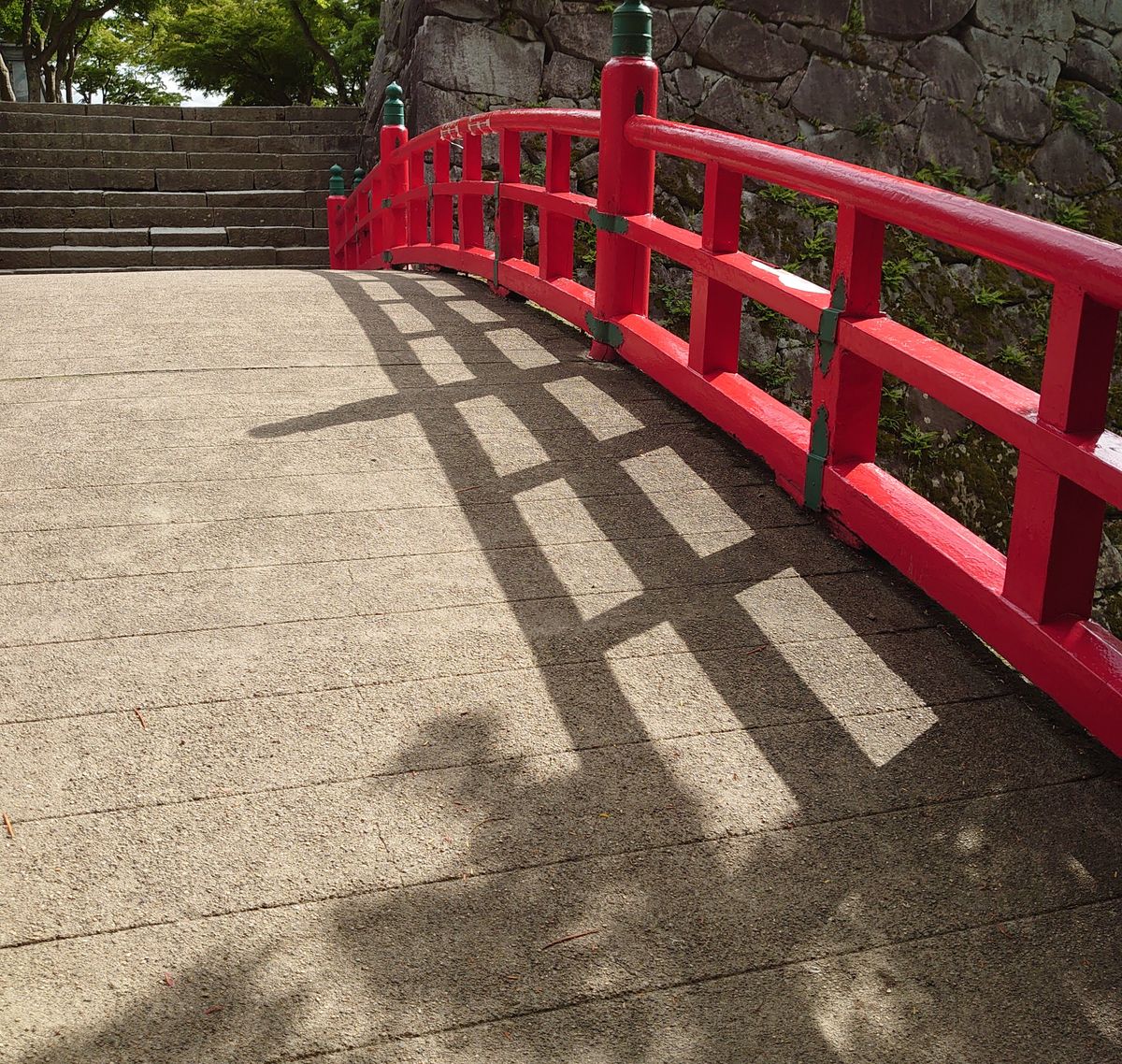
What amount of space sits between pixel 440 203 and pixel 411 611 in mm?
5440

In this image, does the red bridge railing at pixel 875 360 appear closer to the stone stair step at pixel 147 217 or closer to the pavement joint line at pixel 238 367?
the pavement joint line at pixel 238 367

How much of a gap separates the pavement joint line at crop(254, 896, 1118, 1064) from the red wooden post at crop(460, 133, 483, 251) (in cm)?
532

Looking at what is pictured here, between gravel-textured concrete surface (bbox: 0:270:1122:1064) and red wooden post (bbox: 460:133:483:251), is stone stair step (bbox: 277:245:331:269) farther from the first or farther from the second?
gravel-textured concrete surface (bbox: 0:270:1122:1064)

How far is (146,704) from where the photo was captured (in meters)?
2.21

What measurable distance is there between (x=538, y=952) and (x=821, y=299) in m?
1.95

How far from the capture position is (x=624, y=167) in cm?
429

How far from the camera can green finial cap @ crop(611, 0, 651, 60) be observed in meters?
4.27

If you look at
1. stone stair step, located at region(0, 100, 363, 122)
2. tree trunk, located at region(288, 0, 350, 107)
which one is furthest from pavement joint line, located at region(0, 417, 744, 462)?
tree trunk, located at region(288, 0, 350, 107)

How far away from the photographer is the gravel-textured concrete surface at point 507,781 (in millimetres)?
1611

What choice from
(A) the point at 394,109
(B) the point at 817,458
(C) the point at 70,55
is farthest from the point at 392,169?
(C) the point at 70,55

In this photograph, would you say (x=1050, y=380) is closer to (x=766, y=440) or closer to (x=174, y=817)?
(x=766, y=440)

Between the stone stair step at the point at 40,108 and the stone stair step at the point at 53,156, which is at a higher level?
the stone stair step at the point at 40,108

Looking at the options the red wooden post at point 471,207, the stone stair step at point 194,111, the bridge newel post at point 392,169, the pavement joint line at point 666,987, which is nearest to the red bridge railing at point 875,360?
Result: the pavement joint line at point 666,987

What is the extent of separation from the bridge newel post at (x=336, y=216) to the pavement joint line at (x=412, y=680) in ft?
35.7
